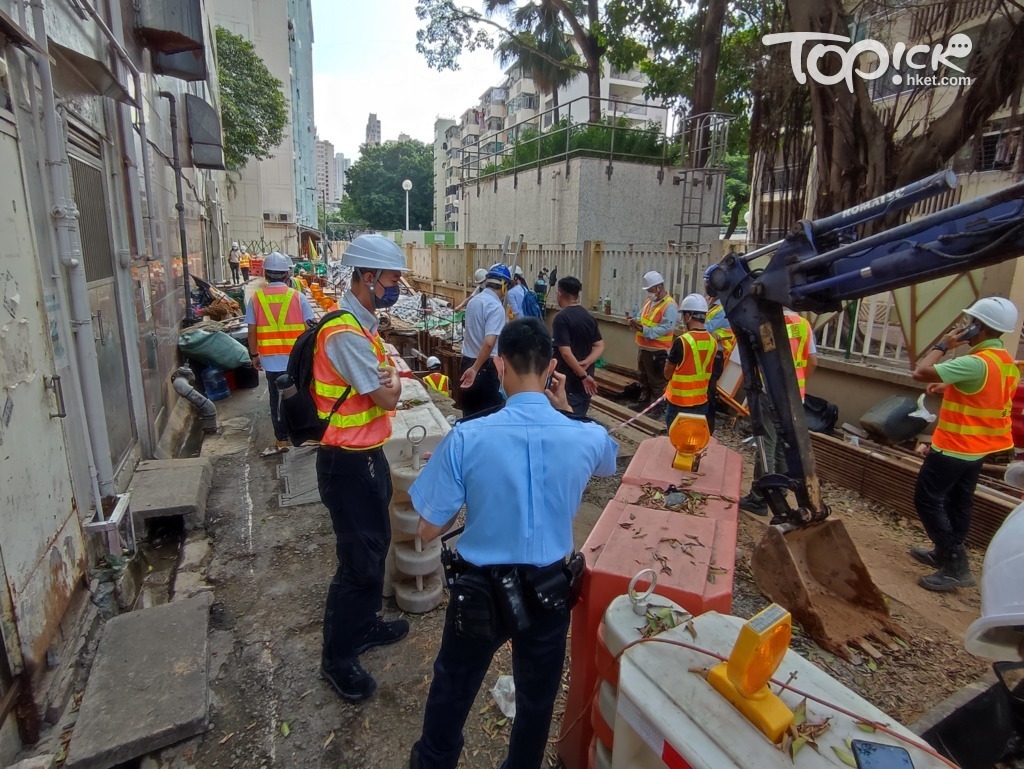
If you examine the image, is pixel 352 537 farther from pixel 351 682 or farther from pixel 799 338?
pixel 799 338

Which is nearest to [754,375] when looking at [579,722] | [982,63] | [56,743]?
[579,722]

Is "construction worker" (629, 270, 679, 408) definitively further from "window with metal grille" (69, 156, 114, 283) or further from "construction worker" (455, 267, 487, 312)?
"window with metal grille" (69, 156, 114, 283)

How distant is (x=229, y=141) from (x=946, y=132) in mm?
25454

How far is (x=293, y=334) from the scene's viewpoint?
5727mm

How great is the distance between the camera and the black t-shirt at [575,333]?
589cm

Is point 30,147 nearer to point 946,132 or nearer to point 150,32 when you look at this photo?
point 150,32

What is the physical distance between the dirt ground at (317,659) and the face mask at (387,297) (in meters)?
1.84

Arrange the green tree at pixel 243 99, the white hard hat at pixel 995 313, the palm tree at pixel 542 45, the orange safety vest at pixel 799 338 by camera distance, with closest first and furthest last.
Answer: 1. the white hard hat at pixel 995 313
2. the orange safety vest at pixel 799 338
3. the palm tree at pixel 542 45
4. the green tree at pixel 243 99

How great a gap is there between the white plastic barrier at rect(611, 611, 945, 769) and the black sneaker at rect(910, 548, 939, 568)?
375 centimetres

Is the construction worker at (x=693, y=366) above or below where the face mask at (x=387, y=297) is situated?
below

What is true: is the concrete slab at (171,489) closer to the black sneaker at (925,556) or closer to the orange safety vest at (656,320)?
the black sneaker at (925,556)

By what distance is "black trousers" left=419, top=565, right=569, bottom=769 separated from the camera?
1.96 meters

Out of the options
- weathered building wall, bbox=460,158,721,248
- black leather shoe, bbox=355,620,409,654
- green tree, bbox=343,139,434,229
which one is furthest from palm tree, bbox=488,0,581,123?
green tree, bbox=343,139,434,229

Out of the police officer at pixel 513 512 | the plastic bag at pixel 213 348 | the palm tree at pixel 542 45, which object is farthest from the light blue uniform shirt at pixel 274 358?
the palm tree at pixel 542 45
